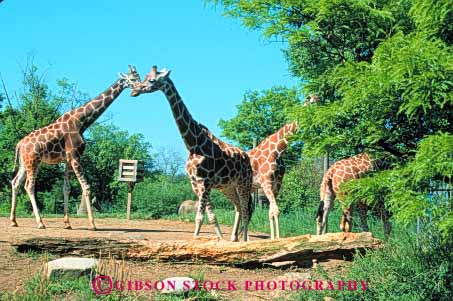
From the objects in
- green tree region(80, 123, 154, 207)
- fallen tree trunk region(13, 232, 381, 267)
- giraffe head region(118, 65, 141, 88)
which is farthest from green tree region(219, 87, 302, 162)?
fallen tree trunk region(13, 232, 381, 267)

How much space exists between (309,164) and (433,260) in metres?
14.4

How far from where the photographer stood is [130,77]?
481 inches

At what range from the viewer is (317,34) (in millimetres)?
6797

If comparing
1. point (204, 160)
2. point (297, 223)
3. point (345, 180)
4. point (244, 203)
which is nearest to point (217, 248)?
point (204, 160)

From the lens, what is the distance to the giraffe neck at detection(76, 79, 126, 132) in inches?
469

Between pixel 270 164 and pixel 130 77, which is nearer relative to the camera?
pixel 270 164

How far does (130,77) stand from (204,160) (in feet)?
11.2

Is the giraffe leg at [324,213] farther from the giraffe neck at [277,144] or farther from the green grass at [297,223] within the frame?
the giraffe neck at [277,144]

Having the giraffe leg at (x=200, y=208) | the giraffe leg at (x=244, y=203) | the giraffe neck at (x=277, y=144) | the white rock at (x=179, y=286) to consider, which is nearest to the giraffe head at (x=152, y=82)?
the giraffe leg at (x=200, y=208)

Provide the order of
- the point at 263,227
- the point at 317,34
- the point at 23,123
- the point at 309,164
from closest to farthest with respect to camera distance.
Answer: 1. the point at 317,34
2. the point at 263,227
3. the point at 309,164
4. the point at 23,123

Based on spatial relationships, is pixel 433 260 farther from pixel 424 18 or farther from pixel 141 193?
pixel 141 193

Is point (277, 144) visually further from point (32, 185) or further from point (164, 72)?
point (32, 185)

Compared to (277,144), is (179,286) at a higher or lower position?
lower

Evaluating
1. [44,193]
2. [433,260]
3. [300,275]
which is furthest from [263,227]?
[44,193]
